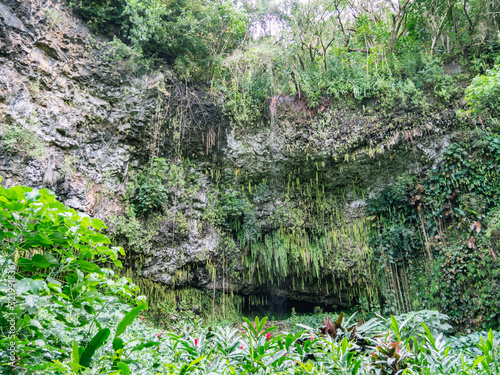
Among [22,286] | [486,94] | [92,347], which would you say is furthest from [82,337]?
[486,94]

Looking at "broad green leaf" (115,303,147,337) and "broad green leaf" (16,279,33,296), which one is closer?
"broad green leaf" (16,279,33,296)

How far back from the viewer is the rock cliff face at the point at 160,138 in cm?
464

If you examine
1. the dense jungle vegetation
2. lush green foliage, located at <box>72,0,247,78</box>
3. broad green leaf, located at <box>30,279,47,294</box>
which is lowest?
broad green leaf, located at <box>30,279,47,294</box>

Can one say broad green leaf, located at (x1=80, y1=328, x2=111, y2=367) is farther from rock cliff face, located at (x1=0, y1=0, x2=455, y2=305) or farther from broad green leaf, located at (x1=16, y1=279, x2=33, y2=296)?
rock cliff face, located at (x1=0, y1=0, x2=455, y2=305)

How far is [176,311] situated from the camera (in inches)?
233

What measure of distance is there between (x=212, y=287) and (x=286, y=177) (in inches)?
121

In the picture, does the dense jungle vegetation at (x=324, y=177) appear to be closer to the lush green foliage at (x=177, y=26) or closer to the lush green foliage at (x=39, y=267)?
the lush green foliage at (x=177, y=26)

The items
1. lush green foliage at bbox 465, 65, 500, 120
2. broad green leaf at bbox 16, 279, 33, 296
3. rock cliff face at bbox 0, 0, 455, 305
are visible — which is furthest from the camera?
rock cliff face at bbox 0, 0, 455, 305

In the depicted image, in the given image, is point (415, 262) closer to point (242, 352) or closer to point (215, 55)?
point (242, 352)

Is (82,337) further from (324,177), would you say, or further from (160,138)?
(324,177)

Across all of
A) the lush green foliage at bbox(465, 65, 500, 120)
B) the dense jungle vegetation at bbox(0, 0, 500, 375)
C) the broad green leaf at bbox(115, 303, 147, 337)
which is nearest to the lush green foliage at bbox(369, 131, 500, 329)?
the dense jungle vegetation at bbox(0, 0, 500, 375)

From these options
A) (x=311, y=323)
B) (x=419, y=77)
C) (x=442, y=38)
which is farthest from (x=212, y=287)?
(x=442, y=38)

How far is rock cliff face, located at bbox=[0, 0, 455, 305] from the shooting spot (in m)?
4.64

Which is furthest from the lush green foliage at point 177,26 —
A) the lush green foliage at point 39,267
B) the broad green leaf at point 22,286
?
the broad green leaf at point 22,286
